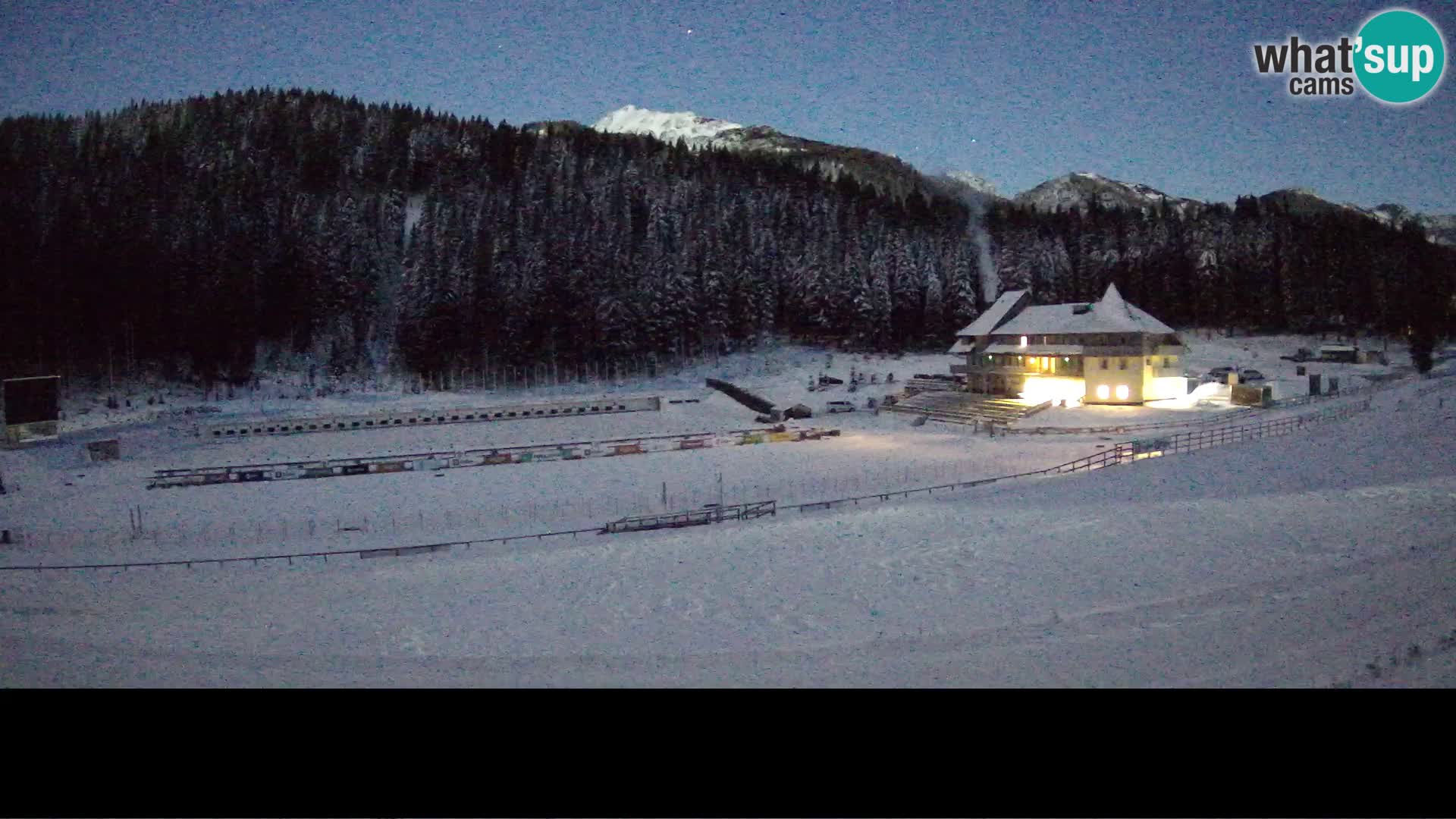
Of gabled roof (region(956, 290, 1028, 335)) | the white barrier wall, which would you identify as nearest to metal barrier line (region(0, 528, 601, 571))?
the white barrier wall

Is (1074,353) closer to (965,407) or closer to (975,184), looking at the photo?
(965,407)

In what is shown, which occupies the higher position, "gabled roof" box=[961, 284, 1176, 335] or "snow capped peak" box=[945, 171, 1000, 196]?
"snow capped peak" box=[945, 171, 1000, 196]

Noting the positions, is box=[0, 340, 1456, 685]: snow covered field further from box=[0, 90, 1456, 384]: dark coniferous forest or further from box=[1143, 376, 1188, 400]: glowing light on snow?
box=[0, 90, 1456, 384]: dark coniferous forest

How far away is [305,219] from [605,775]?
70645 mm

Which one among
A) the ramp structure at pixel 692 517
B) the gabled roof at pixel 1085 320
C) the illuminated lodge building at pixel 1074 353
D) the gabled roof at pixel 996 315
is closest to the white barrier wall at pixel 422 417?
the gabled roof at pixel 996 315

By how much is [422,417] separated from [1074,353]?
32.4m

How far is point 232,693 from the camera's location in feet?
9.95

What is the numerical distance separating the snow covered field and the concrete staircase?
405 inches

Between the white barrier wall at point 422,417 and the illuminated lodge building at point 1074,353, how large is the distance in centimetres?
1824

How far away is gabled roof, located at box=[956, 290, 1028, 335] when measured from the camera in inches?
1604

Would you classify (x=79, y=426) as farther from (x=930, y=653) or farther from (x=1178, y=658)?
(x=1178, y=658)

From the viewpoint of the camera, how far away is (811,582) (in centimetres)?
1238

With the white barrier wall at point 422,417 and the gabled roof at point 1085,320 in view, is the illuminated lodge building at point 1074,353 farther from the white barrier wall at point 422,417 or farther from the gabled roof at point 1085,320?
the white barrier wall at point 422,417

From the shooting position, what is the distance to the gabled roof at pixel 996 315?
4075 centimetres
